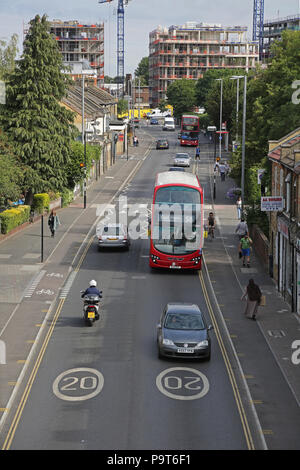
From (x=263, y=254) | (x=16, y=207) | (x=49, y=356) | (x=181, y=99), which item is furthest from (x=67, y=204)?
(x=181, y=99)

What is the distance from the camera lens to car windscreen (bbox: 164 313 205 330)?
25859 mm

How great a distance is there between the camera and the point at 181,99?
526ft

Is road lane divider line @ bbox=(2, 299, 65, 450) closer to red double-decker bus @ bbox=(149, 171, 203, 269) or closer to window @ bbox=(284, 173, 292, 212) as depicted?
red double-decker bus @ bbox=(149, 171, 203, 269)

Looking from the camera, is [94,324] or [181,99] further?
[181,99]

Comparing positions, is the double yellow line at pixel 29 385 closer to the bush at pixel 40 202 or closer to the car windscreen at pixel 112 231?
the car windscreen at pixel 112 231

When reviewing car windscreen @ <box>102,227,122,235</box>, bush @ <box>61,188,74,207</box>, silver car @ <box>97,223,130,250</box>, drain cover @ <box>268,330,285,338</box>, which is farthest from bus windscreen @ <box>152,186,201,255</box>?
bush @ <box>61,188,74,207</box>

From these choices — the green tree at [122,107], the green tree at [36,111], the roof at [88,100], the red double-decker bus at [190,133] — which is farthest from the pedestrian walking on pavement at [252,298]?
the green tree at [122,107]

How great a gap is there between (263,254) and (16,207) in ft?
65.7

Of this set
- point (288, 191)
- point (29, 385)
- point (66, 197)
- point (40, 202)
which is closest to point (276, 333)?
point (288, 191)

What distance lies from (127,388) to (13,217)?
97.0 feet

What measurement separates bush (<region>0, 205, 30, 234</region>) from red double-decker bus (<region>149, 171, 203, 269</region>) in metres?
13.4

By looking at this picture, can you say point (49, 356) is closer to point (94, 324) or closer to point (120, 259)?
point (94, 324)

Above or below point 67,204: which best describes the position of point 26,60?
above
